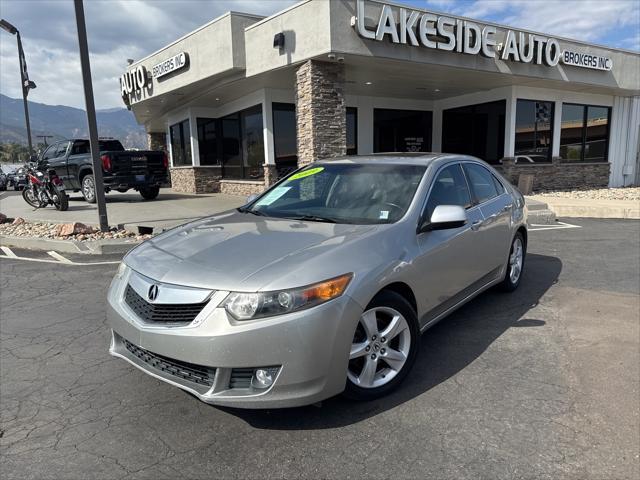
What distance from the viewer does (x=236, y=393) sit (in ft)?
8.38

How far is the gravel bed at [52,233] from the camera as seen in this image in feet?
27.9

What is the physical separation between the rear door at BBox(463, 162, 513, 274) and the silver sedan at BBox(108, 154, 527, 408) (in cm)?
14

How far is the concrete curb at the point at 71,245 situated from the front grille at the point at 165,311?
5.35 meters

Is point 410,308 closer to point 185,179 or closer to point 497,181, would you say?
point 497,181

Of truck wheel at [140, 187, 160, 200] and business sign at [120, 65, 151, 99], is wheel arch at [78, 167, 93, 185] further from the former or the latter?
business sign at [120, 65, 151, 99]

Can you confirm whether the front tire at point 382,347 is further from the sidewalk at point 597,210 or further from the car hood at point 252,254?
the sidewalk at point 597,210

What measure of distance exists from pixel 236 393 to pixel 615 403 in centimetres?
246

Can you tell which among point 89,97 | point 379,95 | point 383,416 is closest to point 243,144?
point 379,95

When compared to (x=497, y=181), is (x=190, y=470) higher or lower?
lower

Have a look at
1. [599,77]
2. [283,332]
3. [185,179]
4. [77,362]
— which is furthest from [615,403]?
[185,179]

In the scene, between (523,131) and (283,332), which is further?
(523,131)

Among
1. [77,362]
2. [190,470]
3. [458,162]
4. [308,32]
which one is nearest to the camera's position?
[190,470]

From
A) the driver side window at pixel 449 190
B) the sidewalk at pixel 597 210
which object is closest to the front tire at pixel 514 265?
the driver side window at pixel 449 190

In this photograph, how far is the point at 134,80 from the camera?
18.8 m
